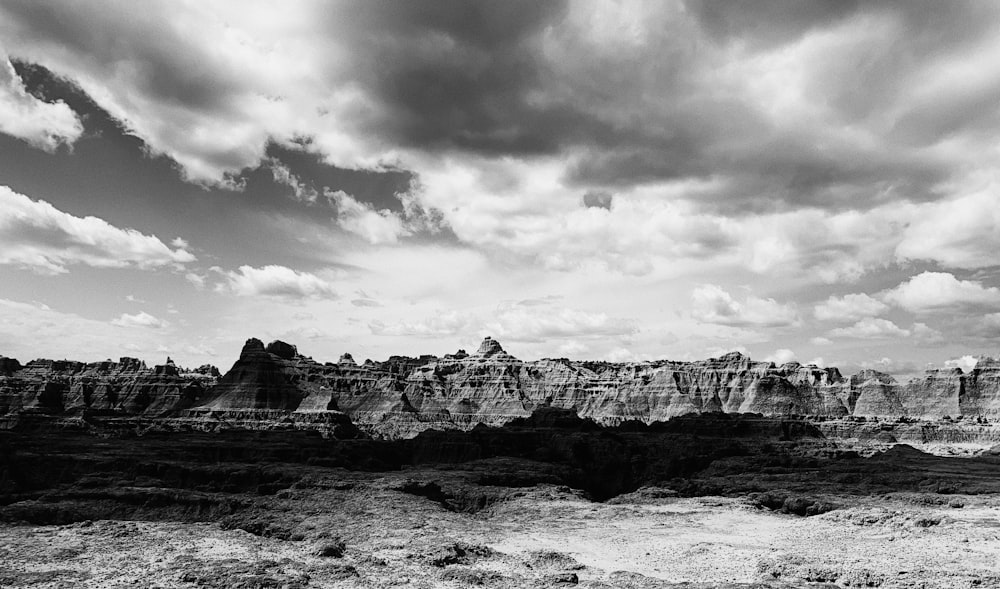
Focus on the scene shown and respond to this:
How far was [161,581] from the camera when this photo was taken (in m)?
28.7

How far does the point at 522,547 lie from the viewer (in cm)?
3925

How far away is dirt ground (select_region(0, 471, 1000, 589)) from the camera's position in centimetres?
3030

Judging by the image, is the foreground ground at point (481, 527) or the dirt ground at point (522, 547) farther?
the foreground ground at point (481, 527)

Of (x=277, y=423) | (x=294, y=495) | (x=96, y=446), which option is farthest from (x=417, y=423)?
(x=294, y=495)

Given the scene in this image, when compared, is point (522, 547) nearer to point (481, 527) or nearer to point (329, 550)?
point (481, 527)

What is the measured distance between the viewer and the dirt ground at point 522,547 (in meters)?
30.3

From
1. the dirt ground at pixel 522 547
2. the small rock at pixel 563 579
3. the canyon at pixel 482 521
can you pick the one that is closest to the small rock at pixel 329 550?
the dirt ground at pixel 522 547

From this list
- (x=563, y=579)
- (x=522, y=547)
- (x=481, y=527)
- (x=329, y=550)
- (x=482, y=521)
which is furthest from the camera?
(x=482, y=521)

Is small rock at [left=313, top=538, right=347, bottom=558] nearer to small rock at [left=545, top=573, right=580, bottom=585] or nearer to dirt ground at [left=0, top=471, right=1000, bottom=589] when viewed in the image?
dirt ground at [left=0, top=471, right=1000, bottom=589]

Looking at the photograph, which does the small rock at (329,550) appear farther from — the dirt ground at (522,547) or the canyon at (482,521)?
the canyon at (482,521)

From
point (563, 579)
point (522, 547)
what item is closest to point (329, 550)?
point (522, 547)

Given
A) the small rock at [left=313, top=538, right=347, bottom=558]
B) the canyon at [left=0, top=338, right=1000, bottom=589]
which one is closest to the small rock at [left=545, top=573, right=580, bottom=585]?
the canyon at [left=0, top=338, right=1000, bottom=589]

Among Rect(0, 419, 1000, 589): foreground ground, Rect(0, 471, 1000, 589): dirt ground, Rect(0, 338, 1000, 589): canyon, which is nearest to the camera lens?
Rect(0, 471, 1000, 589): dirt ground

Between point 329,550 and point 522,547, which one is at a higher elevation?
point 329,550
